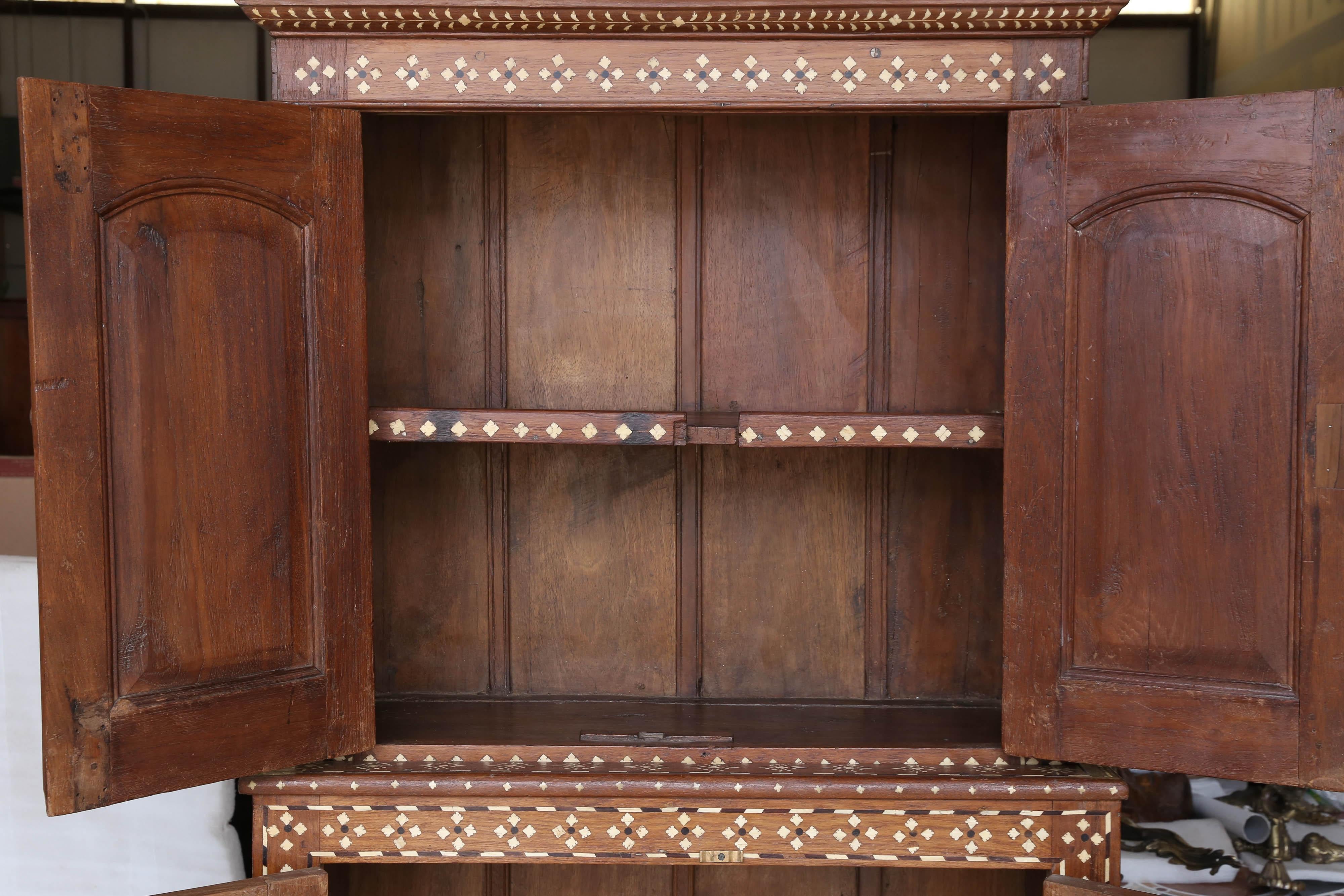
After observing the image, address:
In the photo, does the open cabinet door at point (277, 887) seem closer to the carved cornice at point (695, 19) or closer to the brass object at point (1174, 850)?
the brass object at point (1174, 850)

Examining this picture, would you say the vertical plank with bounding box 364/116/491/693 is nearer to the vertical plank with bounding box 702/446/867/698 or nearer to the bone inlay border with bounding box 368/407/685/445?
the bone inlay border with bounding box 368/407/685/445

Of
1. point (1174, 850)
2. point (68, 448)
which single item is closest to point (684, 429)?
point (68, 448)

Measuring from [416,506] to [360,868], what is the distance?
0.70 m

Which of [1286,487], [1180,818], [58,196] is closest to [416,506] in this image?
[58,196]

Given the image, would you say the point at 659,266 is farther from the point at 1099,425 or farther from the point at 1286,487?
the point at 1286,487

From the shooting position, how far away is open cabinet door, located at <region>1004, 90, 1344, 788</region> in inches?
56.8

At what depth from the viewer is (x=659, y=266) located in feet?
6.42

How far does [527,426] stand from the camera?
64.3 inches

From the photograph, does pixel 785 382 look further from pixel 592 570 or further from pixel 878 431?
pixel 592 570

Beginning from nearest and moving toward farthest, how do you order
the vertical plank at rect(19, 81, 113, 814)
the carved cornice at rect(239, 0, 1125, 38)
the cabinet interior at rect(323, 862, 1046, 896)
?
1. the vertical plank at rect(19, 81, 113, 814)
2. the carved cornice at rect(239, 0, 1125, 38)
3. the cabinet interior at rect(323, 862, 1046, 896)

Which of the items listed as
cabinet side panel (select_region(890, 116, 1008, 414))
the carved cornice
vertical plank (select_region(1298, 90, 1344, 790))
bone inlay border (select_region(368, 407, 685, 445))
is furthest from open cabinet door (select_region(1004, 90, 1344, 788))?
bone inlay border (select_region(368, 407, 685, 445))

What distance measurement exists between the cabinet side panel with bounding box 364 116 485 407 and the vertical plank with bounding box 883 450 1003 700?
827mm

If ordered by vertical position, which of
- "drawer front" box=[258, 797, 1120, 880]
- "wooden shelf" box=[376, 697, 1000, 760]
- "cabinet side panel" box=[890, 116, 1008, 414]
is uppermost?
"cabinet side panel" box=[890, 116, 1008, 414]

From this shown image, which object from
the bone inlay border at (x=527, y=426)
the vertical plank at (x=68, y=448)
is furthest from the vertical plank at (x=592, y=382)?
the vertical plank at (x=68, y=448)
